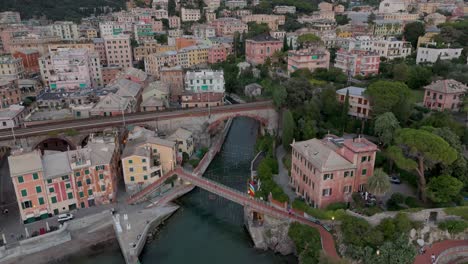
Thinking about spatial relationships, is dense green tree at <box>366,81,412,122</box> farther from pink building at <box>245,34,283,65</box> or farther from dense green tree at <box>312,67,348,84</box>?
pink building at <box>245,34,283,65</box>

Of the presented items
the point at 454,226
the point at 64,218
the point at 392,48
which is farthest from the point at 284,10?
the point at 64,218

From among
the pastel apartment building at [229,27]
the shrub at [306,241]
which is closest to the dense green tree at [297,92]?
the shrub at [306,241]

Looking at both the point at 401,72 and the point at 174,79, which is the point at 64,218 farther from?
the point at 401,72

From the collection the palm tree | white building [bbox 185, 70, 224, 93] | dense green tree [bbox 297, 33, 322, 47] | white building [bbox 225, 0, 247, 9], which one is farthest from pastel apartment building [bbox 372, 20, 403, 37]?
the palm tree

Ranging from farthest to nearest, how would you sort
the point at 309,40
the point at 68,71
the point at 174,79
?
the point at 309,40 → the point at 174,79 → the point at 68,71

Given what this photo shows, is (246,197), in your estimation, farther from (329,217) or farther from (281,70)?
(281,70)

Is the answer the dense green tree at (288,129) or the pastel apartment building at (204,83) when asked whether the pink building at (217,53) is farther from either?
the dense green tree at (288,129)

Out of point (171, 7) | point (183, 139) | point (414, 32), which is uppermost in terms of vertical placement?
point (171, 7)
